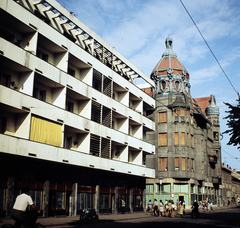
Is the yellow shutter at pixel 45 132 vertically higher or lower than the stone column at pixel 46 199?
higher

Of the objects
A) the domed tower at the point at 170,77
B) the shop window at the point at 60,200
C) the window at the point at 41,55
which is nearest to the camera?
the shop window at the point at 60,200

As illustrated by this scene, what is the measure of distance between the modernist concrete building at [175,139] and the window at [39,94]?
30058mm

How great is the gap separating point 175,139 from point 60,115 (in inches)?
1238

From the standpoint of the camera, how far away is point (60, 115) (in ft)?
92.8

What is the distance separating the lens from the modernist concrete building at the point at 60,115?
79.6 ft

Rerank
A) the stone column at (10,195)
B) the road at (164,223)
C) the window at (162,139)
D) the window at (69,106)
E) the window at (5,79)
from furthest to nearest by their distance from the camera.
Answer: the window at (162,139), the window at (69,106), the window at (5,79), the stone column at (10,195), the road at (164,223)

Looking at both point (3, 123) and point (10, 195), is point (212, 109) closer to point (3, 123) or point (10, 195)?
point (3, 123)

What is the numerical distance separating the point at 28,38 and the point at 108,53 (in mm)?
13649

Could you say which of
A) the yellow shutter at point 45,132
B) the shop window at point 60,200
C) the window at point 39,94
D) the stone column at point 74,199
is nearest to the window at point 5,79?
the window at point 39,94

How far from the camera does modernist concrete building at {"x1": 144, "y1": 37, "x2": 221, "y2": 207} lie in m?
54.9

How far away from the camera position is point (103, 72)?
36.1m

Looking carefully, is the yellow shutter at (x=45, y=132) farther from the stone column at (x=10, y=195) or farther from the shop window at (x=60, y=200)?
the shop window at (x=60, y=200)

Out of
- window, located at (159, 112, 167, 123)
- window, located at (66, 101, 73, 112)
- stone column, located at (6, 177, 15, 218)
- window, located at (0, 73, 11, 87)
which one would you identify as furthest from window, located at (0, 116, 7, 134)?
window, located at (159, 112, 167, 123)

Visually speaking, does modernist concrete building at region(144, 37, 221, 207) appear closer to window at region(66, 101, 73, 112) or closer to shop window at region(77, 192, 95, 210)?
shop window at region(77, 192, 95, 210)
